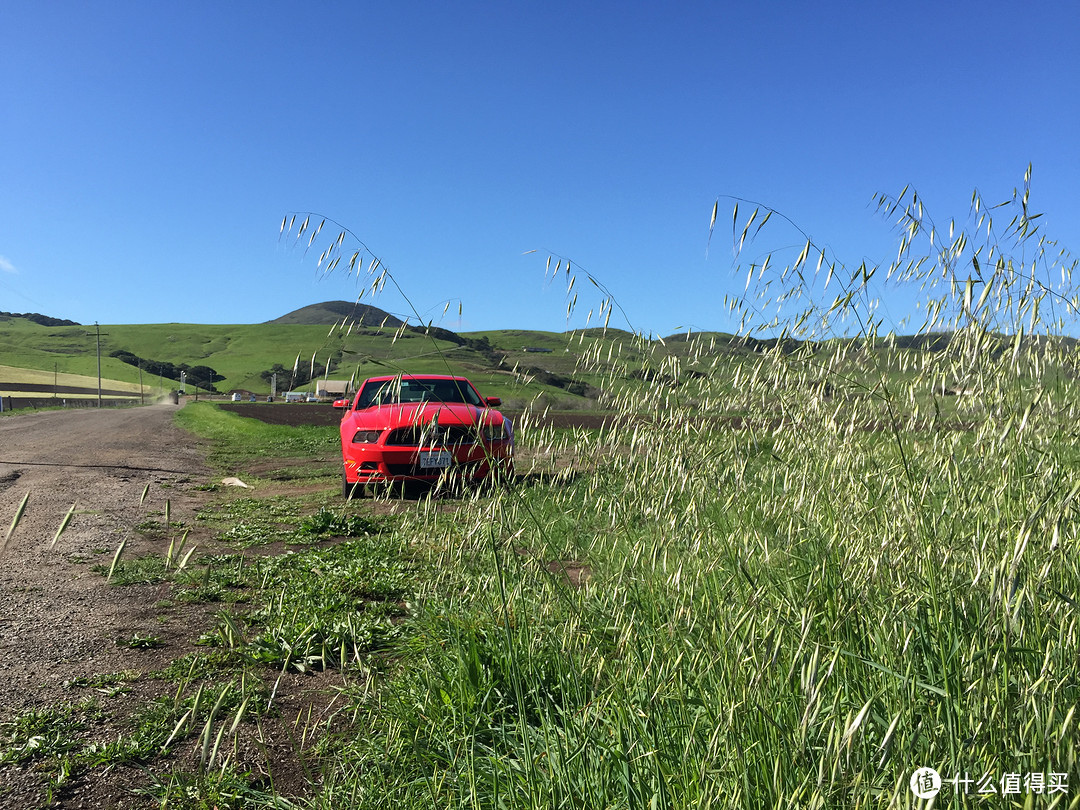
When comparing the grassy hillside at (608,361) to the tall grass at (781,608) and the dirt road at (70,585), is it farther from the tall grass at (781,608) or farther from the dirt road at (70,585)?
the dirt road at (70,585)

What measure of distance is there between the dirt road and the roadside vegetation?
0.72 ft

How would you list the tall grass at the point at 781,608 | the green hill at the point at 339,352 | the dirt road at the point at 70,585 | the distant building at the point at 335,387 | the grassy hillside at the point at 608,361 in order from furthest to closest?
the distant building at the point at 335,387, the dirt road at the point at 70,585, the green hill at the point at 339,352, the grassy hillside at the point at 608,361, the tall grass at the point at 781,608

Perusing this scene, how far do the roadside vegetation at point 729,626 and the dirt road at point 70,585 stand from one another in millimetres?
219

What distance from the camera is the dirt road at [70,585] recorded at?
10.4 feet

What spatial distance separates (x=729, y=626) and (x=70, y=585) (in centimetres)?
463

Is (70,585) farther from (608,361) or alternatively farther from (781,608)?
(781,608)

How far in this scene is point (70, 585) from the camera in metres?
4.59

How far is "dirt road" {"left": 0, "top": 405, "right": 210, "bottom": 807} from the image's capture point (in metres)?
3.17

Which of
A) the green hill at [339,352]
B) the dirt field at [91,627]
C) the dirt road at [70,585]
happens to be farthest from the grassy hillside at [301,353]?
the dirt road at [70,585]

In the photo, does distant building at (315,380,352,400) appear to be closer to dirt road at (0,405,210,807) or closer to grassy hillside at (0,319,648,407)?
grassy hillside at (0,319,648,407)

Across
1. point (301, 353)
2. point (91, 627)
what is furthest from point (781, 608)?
point (91, 627)

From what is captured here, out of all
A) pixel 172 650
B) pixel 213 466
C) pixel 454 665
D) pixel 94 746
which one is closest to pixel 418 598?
pixel 454 665

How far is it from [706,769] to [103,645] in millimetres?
3403

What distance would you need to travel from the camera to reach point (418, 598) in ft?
12.1
